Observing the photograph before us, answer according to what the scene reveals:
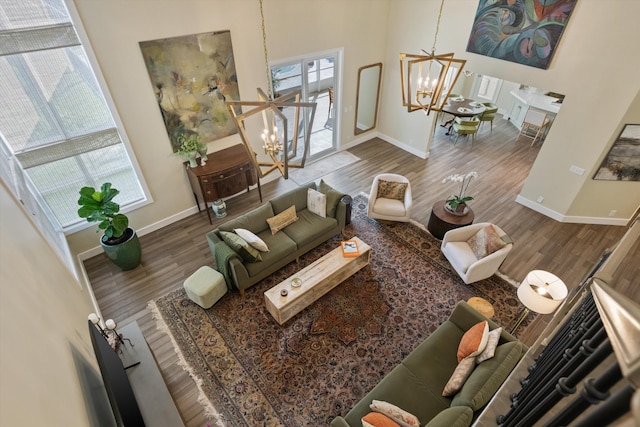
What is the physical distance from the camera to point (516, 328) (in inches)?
187

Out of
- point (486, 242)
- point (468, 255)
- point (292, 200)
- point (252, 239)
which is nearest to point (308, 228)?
point (292, 200)

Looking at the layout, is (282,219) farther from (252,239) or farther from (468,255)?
(468,255)

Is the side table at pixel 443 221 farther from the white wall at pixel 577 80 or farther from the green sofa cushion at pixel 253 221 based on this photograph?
the green sofa cushion at pixel 253 221

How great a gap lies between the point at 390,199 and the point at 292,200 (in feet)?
6.47

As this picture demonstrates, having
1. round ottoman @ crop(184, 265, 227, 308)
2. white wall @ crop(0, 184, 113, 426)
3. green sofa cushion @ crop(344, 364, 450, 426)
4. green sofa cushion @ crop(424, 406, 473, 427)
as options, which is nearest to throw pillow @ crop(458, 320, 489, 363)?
green sofa cushion @ crop(344, 364, 450, 426)

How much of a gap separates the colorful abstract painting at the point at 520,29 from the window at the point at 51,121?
21.8 feet

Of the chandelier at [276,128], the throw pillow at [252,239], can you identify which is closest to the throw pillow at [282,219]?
the throw pillow at [252,239]

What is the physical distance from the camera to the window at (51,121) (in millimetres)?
4254

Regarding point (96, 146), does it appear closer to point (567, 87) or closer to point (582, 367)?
point (582, 367)

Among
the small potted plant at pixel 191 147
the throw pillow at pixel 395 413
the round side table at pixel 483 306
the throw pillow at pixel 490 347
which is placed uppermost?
the small potted plant at pixel 191 147

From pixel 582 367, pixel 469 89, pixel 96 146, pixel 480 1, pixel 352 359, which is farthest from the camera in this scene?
pixel 469 89

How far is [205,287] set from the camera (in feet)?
16.1

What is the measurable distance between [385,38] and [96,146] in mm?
6637

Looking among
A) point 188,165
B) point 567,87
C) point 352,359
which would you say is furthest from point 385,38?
point 352,359
